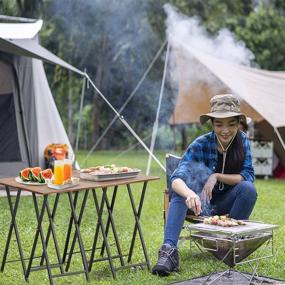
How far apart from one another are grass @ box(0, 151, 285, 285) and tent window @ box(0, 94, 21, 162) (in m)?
0.61

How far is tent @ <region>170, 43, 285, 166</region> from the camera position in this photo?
681 centimetres

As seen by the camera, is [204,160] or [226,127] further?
[204,160]

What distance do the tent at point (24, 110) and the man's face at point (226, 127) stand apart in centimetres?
266

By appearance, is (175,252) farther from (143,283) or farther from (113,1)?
(113,1)

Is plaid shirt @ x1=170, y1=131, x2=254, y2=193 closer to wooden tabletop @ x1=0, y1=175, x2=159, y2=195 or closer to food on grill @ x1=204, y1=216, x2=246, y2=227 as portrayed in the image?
wooden tabletop @ x1=0, y1=175, x2=159, y2=195

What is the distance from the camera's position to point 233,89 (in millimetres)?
6871

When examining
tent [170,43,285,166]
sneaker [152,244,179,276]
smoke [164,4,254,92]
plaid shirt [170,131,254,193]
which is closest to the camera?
sneaker [152,244,179,276]

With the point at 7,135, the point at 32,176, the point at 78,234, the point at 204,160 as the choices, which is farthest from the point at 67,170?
the point at 7,135

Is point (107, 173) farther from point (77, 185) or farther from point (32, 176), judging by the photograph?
point (32, 176)

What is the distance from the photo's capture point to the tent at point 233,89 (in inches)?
268

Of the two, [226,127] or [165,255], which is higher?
[226,127]

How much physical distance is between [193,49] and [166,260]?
4794mm

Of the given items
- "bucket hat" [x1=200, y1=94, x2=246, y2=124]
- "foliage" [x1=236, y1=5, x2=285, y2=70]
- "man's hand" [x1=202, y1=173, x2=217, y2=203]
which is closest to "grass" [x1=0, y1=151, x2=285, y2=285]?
"man's hand" [x1=202, y1=173, x2=217, y2=203]

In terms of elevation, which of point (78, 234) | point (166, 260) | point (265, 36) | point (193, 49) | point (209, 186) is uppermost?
point (265, 36)
